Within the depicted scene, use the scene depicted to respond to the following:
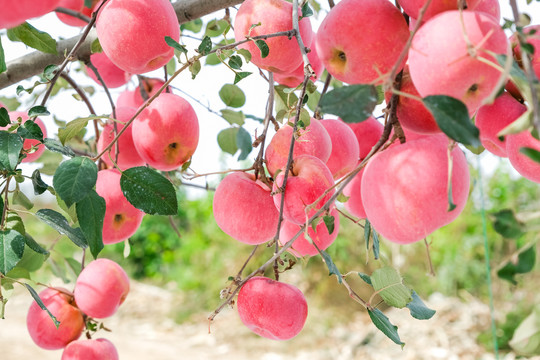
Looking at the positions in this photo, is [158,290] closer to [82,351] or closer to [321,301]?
[321,301]

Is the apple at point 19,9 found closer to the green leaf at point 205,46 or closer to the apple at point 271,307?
the green leaf at point 205,46

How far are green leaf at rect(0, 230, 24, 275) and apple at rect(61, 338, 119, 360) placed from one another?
0.94ft

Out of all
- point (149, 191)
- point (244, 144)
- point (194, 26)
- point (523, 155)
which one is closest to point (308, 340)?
point (194, 26)

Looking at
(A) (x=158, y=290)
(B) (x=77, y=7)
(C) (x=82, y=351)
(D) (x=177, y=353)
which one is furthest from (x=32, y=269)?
(A) (x=158, y=290)

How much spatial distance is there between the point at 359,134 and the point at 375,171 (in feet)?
0.89

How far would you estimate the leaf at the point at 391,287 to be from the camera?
19.1 inches

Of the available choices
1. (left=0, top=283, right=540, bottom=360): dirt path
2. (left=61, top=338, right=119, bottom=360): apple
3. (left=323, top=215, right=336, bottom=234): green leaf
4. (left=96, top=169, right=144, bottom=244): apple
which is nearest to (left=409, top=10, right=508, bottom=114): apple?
(left=323, top=215, right=336, bottom=234): green leaf

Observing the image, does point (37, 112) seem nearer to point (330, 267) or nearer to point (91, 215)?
point (91, 215)

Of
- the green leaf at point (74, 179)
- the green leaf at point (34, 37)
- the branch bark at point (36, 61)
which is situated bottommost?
the green leaf at point (74, 179)

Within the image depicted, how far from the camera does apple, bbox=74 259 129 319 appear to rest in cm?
78

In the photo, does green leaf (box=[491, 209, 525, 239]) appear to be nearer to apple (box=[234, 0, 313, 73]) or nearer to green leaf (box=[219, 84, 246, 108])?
apple (box=[234, 0, 313, 73])

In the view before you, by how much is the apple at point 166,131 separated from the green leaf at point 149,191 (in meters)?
0.11

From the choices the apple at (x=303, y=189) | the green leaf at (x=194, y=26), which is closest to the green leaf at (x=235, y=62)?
the apple at (x=303, y=189)

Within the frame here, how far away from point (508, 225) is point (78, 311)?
0.71 m
